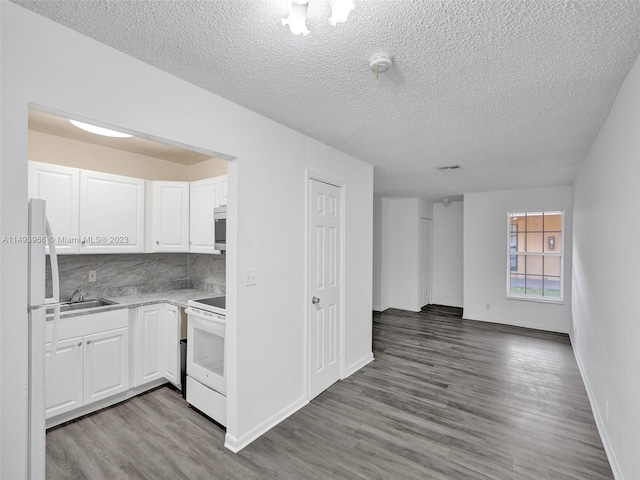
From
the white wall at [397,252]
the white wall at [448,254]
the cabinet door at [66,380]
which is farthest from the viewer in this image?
the white wall at [448,254]

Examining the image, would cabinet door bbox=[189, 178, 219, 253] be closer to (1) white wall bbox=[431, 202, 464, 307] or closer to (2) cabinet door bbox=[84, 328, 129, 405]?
(2) cabinet door bbox=[84, 328, 129, 405]

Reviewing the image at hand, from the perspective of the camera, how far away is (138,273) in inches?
140

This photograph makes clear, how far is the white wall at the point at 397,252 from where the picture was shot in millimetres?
6805

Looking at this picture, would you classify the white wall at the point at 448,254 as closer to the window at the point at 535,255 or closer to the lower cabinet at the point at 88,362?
the window at the point at 535,255

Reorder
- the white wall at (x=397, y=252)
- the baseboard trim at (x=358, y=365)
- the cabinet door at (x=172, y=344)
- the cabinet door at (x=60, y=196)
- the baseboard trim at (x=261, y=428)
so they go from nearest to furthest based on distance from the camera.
Result: 1. the baseboard trim at (x=261, y=428)
2. the cabinet door at (x=60, y=196)
3. the cabinet door at (x=172, y=344)
4. the baseboard trim at (x=358, y=365)
5. the white wall at (x=397, y=252)

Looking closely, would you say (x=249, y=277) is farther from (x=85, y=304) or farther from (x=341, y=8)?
(x=85, y=304)

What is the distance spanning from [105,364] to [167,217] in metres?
1.52

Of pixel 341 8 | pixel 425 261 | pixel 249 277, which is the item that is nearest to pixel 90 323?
pixel 249 277

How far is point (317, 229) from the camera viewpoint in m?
3.07

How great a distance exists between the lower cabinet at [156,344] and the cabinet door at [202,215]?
69 centimetres

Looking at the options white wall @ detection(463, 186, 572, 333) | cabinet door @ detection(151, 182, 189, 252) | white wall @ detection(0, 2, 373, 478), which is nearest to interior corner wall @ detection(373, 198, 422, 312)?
white wall @ detection(463, 186, 572, 333)

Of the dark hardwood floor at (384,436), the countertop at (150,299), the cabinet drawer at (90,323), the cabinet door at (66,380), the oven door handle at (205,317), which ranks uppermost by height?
the countertop at (150,299)

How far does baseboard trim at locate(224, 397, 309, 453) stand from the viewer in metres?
2.28

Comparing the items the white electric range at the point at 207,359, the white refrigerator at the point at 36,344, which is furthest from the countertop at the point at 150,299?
the white refrigerator at the point at 36,344
